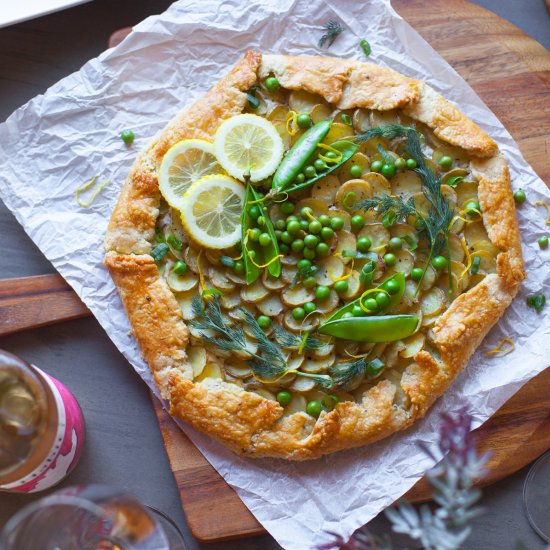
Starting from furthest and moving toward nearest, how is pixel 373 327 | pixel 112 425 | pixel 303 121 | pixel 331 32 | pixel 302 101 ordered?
pixel 331 32, pixel 112 425, pixel 302 101, pixel 303 121, pixel 373 327

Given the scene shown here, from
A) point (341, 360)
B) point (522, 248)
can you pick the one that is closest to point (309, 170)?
point (341, 360)

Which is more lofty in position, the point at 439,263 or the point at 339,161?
the point at 339,161

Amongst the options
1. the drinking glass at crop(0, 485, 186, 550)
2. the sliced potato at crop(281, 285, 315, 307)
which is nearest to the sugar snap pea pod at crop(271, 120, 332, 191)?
the sliced potato at crop(281, 285, 315, 307)

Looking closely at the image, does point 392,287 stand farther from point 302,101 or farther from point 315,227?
point 302,101

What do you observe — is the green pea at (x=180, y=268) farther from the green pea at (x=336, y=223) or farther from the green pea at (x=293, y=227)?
the green pea at (x=336, y=223)

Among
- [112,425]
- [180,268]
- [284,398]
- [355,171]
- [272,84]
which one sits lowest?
[112,425]

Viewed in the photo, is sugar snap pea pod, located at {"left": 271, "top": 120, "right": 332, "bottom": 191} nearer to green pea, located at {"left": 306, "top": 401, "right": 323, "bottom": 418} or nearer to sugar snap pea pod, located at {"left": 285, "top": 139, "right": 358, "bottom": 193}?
sugar snap pea pod, located at {"left": 285, "top": 139, "right": 358, "bottom": 193}

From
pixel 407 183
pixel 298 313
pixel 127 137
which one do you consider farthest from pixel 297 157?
pixel 127 137

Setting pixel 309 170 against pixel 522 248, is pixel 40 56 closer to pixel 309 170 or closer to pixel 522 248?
pixel 309 170
